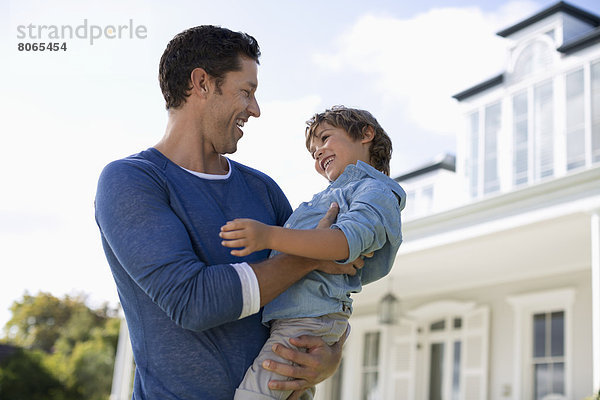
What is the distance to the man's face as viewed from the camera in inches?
74.4

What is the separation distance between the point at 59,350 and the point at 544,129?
952 inches

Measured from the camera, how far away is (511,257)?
29.2 feet

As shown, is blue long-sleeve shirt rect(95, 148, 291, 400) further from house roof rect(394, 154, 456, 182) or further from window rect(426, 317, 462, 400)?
house roof rect(394, 154, 456, 182)

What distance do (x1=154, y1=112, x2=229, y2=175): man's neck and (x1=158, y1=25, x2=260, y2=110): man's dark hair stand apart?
0.26 feet

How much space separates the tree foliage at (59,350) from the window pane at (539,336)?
52.4ft

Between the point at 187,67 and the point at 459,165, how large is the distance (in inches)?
464

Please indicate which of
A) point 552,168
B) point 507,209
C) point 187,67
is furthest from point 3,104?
point 187,67

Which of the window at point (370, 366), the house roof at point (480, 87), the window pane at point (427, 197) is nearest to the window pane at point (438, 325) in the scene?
A: the window at point (370, 366)

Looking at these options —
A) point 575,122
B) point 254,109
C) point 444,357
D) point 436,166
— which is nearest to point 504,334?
point 444,357

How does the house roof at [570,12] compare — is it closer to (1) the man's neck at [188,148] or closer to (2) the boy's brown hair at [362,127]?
(2) the boy's brown hair at [362,127]

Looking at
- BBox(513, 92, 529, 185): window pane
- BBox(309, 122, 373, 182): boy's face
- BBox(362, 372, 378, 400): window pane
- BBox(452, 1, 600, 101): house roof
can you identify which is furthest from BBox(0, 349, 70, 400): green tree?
BBox(309, 122, 373, 182): boy's face

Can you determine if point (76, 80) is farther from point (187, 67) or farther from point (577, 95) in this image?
point (187, 67)

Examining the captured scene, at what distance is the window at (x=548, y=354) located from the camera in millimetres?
8828

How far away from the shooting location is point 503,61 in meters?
13.1
